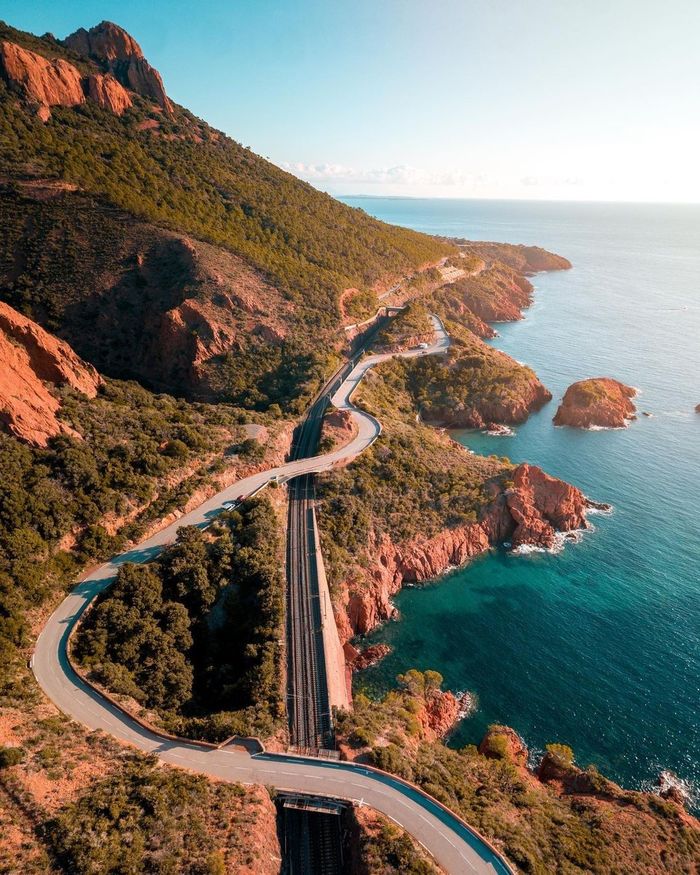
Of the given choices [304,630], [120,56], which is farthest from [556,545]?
[120,56]

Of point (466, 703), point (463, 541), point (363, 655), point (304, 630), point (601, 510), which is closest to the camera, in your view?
point (304, 630)

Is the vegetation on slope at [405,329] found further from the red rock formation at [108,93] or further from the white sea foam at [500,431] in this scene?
the red rock formation at [108,93]

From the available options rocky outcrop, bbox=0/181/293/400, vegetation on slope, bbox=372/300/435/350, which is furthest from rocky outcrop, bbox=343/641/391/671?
vegetation on slope, bbox=372/300/435/350

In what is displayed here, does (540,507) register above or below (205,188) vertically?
below

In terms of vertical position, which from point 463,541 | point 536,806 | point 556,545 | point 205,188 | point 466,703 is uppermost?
point 205,188

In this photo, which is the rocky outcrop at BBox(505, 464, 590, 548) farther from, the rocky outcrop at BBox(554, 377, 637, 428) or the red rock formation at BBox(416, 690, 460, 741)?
the rocky outcrop at BBox(554, 377, 637, 428)

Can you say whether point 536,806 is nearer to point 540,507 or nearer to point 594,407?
point 540,507

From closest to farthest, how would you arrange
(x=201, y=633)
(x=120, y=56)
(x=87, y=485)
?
(x=201, y=633)
(x=87, y=485)
(x=120, y=56)
